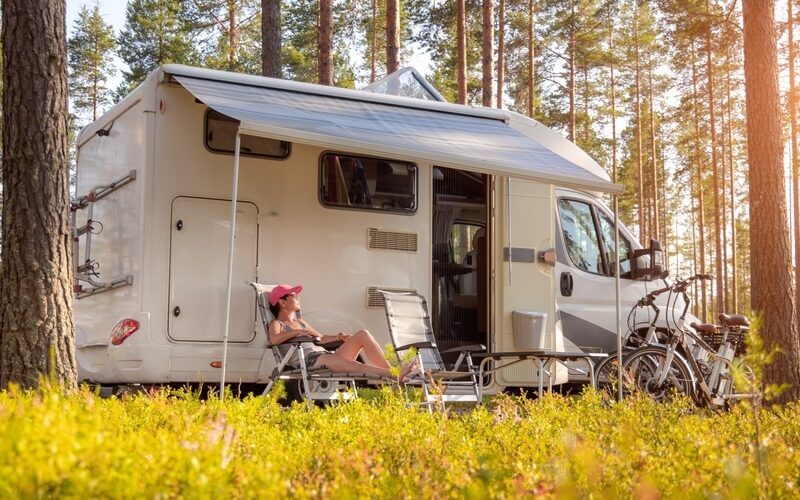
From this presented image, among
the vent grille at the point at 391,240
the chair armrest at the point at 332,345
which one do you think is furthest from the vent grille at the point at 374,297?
the chair armrest at the point at 332,345

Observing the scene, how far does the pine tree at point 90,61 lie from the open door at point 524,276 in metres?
28.0

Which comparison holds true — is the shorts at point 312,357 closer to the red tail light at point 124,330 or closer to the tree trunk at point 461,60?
the red tail light at point 124,330

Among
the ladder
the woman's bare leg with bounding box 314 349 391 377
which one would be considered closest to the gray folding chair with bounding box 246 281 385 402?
the woman's bare leg with bounding box 314 349 391 377

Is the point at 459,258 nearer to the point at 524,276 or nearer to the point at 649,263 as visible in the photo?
the point at 524,276

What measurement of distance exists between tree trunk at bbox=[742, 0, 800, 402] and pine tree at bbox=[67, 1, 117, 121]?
93.9 ft

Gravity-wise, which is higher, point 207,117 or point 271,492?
point 207,117

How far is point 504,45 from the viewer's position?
26.3m

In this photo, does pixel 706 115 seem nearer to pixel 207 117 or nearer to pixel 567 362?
pixel 567 362

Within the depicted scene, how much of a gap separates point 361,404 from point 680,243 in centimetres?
4938

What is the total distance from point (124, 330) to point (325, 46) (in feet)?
30.3

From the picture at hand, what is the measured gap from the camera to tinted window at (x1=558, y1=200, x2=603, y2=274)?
28.8 feet

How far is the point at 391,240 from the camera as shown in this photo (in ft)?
24.6

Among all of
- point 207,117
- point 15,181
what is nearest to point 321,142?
point 207,117

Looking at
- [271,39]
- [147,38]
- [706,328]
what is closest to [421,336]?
[706,328]
